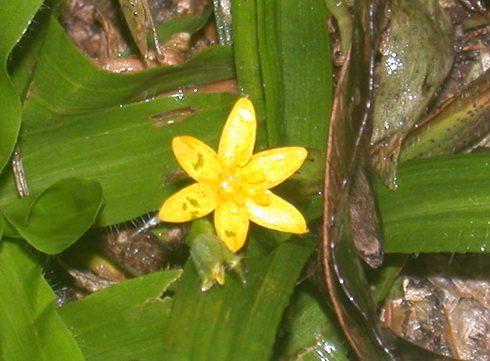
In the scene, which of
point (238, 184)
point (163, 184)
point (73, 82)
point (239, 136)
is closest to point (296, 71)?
point (239, 136)

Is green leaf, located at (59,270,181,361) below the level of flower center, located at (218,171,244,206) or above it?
below

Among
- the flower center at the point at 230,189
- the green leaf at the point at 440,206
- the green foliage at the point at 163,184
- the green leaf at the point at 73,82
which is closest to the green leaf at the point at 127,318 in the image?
the green foliage at the point at 163,184

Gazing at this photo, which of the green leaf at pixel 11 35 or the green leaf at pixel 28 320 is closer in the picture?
the green leaf at pixel 11 35

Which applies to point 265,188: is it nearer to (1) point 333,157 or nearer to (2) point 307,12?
(1) point 333,157

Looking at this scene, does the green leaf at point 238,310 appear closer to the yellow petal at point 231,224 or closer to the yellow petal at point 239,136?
the yellow petal at point 231,224

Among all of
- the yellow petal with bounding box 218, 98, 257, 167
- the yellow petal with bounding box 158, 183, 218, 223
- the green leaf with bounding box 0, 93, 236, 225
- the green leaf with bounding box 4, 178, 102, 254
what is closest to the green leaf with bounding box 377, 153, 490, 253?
the yellow petal with bounding box 218, 98, 257, 167

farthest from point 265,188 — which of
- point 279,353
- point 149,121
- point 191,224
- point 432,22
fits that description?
point 432,22

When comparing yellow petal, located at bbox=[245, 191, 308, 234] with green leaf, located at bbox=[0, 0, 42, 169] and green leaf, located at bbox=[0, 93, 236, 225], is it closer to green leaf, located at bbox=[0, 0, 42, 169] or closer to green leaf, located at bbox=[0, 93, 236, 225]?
green leaf, located at bbox=[0, 93, 236, 225]

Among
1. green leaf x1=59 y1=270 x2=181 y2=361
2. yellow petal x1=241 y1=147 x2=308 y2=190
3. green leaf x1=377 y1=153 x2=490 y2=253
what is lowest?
green leaf x1=59 y1=270 x2=181 y2=361
